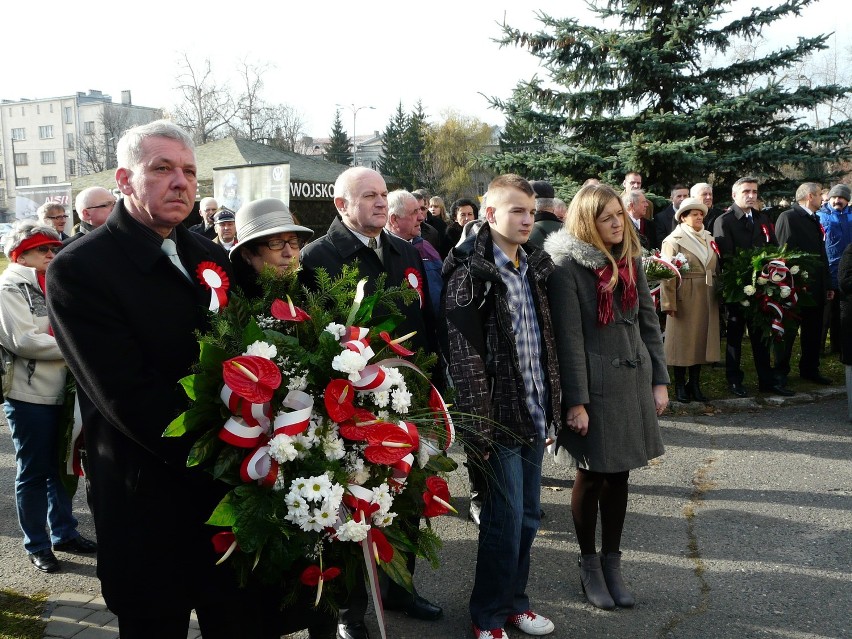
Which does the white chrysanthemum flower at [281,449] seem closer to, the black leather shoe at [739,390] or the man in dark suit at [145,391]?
the man in dark suit at [145,391]

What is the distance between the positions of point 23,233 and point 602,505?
A: 3988mm

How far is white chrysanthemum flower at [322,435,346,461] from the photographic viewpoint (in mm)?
2346

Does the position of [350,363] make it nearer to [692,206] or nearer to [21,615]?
[21,615]

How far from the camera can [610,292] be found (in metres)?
3.98

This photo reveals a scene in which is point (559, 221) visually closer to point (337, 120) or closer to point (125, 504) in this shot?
point (125, 504)

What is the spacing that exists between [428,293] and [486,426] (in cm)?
99

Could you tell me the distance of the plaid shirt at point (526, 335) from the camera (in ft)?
12.1

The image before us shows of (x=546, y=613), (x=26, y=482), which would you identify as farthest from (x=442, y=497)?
(x=26, y=482)

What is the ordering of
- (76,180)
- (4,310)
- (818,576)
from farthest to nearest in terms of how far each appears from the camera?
(76,180) → (4,310) → (818,576)

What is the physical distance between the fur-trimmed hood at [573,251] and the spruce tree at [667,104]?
853 cm

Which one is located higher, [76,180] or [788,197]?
[76,180]

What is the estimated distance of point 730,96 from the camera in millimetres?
12781

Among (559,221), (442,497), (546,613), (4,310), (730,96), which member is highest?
(730,96)

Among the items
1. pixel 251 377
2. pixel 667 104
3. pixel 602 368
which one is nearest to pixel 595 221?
pixel 602 368
